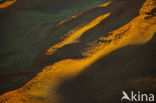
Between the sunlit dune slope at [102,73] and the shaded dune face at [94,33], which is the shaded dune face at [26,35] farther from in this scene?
the sunlit dune slope at [102,73]

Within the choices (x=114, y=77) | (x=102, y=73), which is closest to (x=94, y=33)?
(x=102, y=73)

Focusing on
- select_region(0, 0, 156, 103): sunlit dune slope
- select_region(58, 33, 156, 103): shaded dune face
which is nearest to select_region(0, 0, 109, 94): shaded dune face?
select_region(0, 0, 156, 103): sunlit dune slope

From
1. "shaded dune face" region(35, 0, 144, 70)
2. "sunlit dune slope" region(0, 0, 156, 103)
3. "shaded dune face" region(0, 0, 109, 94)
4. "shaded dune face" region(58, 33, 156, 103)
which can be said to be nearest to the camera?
"shaded dune face" region(58, 33, 156, 103)

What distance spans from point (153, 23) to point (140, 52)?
138 centimetres

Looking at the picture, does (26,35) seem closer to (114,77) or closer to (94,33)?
(94,33)

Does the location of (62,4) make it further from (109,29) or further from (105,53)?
(105,53)

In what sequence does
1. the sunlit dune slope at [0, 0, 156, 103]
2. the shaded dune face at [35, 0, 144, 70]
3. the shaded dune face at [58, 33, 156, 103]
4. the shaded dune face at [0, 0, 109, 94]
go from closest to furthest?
the shaded dune face at [58, 33, 156, 103] → the sunlit dune slope at [0, 0, 156, 103] → the shaded dune face at [0, 0, 109, 94] → the shaded dune face at [35, 0, 144, 70]

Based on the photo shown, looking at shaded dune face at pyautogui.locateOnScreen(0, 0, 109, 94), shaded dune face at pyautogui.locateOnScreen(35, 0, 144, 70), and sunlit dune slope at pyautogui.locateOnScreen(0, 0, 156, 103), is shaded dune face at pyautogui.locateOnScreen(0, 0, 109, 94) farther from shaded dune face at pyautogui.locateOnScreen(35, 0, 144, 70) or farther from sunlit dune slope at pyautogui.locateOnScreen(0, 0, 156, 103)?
sunlit dune slope at pyautogui.locateOnScreen(0, 0, 156, 103)

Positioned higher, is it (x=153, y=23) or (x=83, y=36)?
(x=153, y=23)

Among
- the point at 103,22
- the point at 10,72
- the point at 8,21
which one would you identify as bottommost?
the point at 10,72

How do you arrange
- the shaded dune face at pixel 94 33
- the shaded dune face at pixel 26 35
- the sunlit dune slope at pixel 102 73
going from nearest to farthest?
the sunlit dune slope at pixel 102 73 → the shaded dune face at pixel 26 35 → the shaded dune face at pixel 94 33

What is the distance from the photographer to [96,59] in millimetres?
4141

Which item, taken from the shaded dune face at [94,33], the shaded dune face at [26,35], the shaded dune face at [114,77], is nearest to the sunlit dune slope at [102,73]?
the shaded dune face at [114,77]

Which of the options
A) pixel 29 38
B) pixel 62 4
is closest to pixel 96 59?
pixel 29 38
